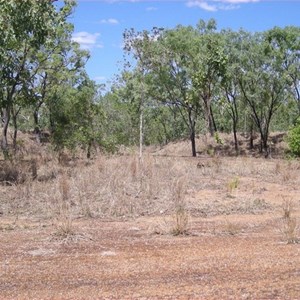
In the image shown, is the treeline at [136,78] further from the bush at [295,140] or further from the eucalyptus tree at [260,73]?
the bush at [295,140]

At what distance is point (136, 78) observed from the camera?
22.9m

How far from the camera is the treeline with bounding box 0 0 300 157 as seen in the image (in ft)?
49.0

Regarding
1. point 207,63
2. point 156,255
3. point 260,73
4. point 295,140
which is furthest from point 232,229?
point 260,73

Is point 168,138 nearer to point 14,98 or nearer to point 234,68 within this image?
point 234,68

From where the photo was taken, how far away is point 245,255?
6.56 meters

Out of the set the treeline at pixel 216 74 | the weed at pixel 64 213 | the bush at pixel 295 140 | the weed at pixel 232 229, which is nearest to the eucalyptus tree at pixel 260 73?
the treeline at pixel 216 74

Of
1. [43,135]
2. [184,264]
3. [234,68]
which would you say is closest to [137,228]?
[184,264]

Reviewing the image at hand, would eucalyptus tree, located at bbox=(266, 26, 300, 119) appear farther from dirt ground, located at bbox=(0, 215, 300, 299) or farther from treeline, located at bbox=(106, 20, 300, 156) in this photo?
dirt ground, located at bbox=(0, 215, 300, 299)

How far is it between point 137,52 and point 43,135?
71.4ft

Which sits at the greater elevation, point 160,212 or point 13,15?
point 13,15

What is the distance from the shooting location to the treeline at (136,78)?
14.9 meters

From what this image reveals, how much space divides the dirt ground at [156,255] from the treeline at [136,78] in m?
Answer: 5.49

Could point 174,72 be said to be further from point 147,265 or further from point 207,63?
point 147,265

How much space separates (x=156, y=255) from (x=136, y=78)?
55.7 feet
